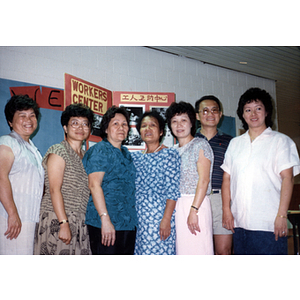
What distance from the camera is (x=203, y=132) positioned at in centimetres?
273

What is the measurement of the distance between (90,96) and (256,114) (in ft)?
5.43

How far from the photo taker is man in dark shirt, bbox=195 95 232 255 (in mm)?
2555

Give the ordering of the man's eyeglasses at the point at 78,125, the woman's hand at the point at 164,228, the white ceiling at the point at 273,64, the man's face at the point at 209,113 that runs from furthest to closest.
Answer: the white ceiling at the point at 273,64 → the man's face at the point at 209,113 → the man's eyeglasses at the point at 78,125 → the woman's hand at the point at 164,228

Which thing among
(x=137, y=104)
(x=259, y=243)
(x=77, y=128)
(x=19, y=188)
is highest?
(x=137, y=104)

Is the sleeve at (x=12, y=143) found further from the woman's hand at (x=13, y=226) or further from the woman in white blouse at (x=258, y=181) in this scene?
the woman in white blouse at (x=258, y=181)

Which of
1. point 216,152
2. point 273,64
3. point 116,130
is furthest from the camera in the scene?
point 273,64

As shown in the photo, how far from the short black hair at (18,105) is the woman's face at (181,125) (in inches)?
47.7

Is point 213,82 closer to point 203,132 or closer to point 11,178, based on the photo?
Answer: point 203,132

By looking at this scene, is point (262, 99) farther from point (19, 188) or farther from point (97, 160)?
point (19, 188)

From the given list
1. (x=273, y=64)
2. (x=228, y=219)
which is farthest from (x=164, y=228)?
(x=273, y=64)

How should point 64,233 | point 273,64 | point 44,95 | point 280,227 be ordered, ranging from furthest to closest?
point 273,64 → point 44,95 → point 280,227 → point 64,233

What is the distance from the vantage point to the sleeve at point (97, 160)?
2256mm

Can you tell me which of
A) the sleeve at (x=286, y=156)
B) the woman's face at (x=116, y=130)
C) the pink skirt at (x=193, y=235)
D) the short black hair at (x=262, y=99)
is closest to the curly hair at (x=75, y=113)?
the woman's face at (x=116, y=130)

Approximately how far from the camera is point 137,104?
3.17 meters
